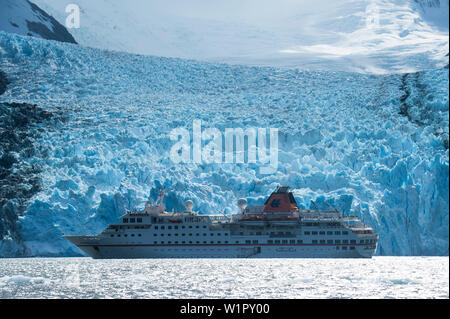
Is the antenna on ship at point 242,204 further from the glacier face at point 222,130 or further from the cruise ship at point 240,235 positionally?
the glacier face at point 222,130

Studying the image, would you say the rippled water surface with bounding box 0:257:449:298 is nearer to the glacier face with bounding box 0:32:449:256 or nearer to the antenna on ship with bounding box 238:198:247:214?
the glacier face with bounding box 0:32:449:256

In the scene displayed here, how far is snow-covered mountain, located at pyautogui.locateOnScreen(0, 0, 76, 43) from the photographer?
4953 centimetres

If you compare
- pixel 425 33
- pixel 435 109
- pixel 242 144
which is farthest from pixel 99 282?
pixel 425 33

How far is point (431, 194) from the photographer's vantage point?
112 ft

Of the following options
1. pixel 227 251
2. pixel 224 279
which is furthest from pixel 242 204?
pixel 224 279

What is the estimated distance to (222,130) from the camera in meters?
39.1

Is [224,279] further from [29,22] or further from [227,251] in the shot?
[29,22]

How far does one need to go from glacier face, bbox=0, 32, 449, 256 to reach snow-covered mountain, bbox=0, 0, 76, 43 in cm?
599
